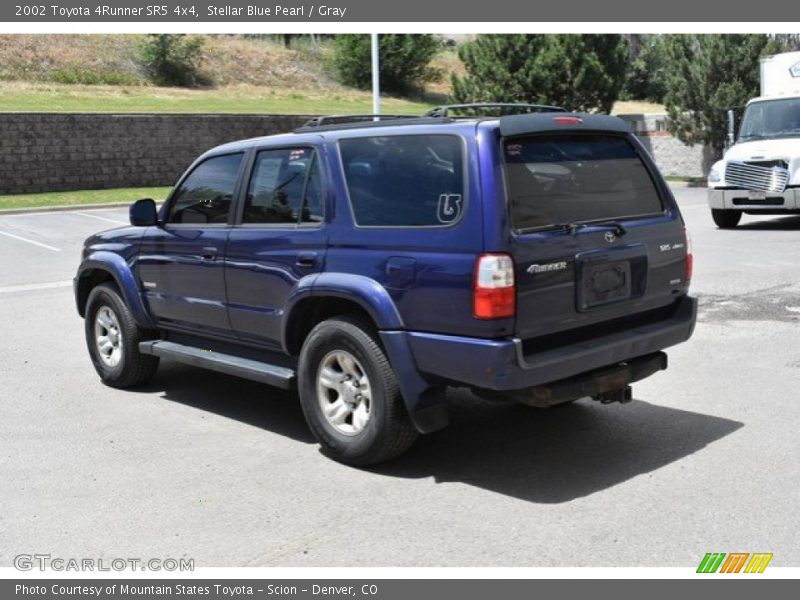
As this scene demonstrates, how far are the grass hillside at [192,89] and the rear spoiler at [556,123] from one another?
89.6 feet

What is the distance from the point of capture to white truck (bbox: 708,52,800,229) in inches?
674

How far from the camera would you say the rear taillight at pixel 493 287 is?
4.80 meters

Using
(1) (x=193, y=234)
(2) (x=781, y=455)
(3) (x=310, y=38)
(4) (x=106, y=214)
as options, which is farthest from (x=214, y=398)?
(3) (x=310, y=38)

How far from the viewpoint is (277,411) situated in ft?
22.4

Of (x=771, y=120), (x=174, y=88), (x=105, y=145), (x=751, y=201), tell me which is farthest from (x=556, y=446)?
(x=174, y=88)

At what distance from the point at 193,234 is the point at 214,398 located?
128 centimetres

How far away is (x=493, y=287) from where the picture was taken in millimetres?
4801

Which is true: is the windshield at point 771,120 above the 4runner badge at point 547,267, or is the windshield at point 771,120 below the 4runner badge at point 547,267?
above

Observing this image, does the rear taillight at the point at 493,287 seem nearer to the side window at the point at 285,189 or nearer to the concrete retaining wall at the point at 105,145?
the side window at the point at 285,189

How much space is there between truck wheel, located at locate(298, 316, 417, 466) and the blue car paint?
0.45 feet

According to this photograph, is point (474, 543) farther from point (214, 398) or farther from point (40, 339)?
point (40, 339)

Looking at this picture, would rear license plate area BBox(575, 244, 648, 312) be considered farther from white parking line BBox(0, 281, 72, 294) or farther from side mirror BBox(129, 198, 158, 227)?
white parking line BBox(0, 281, 72, 294)

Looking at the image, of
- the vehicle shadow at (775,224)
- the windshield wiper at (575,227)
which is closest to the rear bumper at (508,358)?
the windshield wiper at (575,227)

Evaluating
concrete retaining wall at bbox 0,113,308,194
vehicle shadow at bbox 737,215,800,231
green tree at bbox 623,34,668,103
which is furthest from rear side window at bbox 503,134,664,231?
green tree at bbox 623,34,668,103
